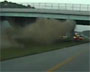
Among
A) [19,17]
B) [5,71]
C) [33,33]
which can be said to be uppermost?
[5,71]

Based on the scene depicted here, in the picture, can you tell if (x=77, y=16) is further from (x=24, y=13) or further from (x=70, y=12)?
(x=24, y=13)

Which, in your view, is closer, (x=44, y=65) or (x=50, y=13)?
(x=44, y=65)

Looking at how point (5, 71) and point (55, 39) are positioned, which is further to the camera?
point (55, 39)

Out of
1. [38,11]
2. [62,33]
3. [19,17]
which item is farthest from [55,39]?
[19,17]

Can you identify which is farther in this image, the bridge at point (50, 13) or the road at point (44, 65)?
the bridge at point (50, 13)

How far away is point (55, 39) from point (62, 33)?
27.9ft

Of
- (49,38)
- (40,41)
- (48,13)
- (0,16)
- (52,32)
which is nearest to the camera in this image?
(40,41)

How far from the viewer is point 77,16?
2648 inches

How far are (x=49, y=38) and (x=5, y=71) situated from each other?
1520 inches

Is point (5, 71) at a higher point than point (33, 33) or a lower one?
higher

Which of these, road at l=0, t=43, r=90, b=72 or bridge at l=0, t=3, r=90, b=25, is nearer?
road at l=0, t=43, r=90, b=72

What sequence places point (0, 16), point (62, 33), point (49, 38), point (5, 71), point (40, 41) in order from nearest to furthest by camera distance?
point (5, 71)
point (40, 41)
point (49, 38)
point (62, 33)
point (0, 16)

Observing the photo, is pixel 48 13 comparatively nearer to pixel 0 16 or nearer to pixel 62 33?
pixel 62 33

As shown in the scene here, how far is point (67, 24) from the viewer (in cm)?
6712
